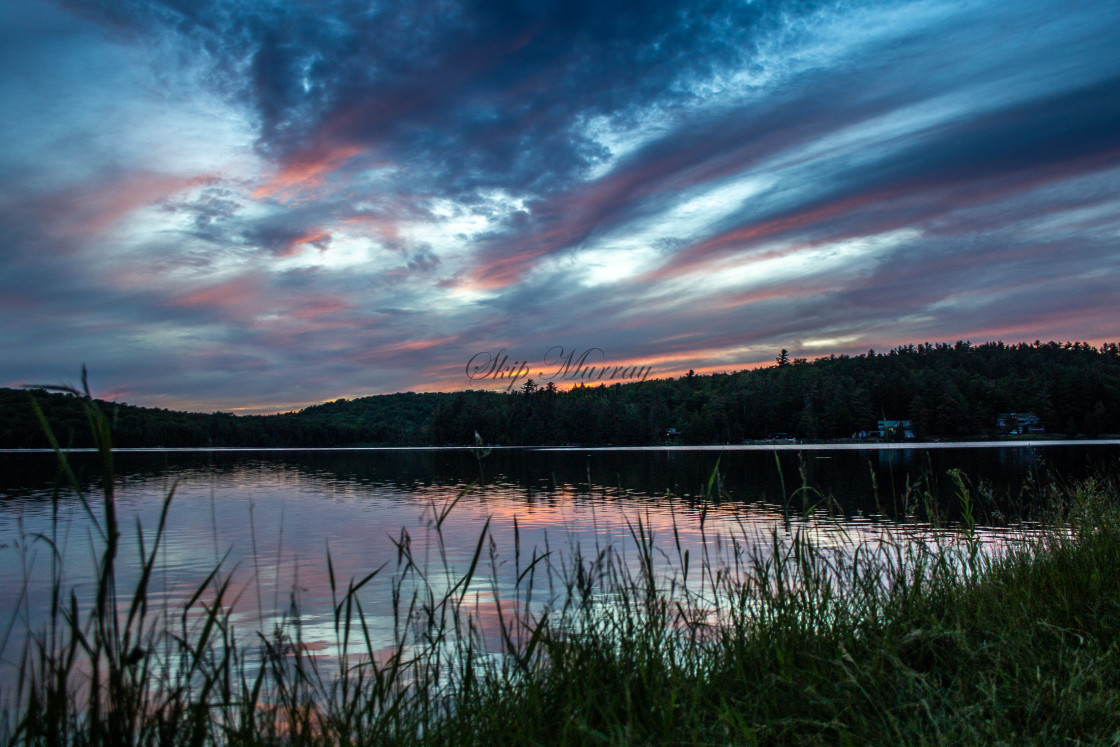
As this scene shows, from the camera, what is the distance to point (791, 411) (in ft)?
514

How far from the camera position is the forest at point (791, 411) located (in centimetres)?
14150

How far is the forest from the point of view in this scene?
142 meters

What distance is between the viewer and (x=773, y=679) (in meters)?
4.52

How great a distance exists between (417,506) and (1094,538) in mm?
30627

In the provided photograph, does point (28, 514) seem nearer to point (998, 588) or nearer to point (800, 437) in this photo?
point (998, 588)

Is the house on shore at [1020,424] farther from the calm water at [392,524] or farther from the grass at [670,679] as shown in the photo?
the grass at [670,679]

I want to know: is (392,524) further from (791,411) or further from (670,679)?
(791,411)

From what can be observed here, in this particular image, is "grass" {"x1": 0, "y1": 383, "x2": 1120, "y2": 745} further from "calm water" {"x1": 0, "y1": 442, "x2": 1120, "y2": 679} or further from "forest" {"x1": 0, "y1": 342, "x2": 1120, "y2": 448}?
"forest" {"x1": 0, "y1": 342, "x2": 1120, "y2": 448}

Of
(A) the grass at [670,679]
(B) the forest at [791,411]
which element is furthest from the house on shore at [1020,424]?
(A) the grass at [670,679]

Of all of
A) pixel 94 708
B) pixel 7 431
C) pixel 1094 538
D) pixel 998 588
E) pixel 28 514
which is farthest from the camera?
pixel 7 431

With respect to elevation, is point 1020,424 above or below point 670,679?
below

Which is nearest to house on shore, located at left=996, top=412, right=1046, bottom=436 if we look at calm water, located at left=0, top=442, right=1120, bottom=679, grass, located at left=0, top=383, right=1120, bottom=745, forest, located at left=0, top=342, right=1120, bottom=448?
forest, located at left=0, top=342, right=1120, bottom=448

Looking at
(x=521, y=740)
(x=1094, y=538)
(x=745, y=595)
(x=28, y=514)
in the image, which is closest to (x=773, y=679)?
(x=745, y=595)

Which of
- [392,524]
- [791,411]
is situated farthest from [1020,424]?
[392,524]
